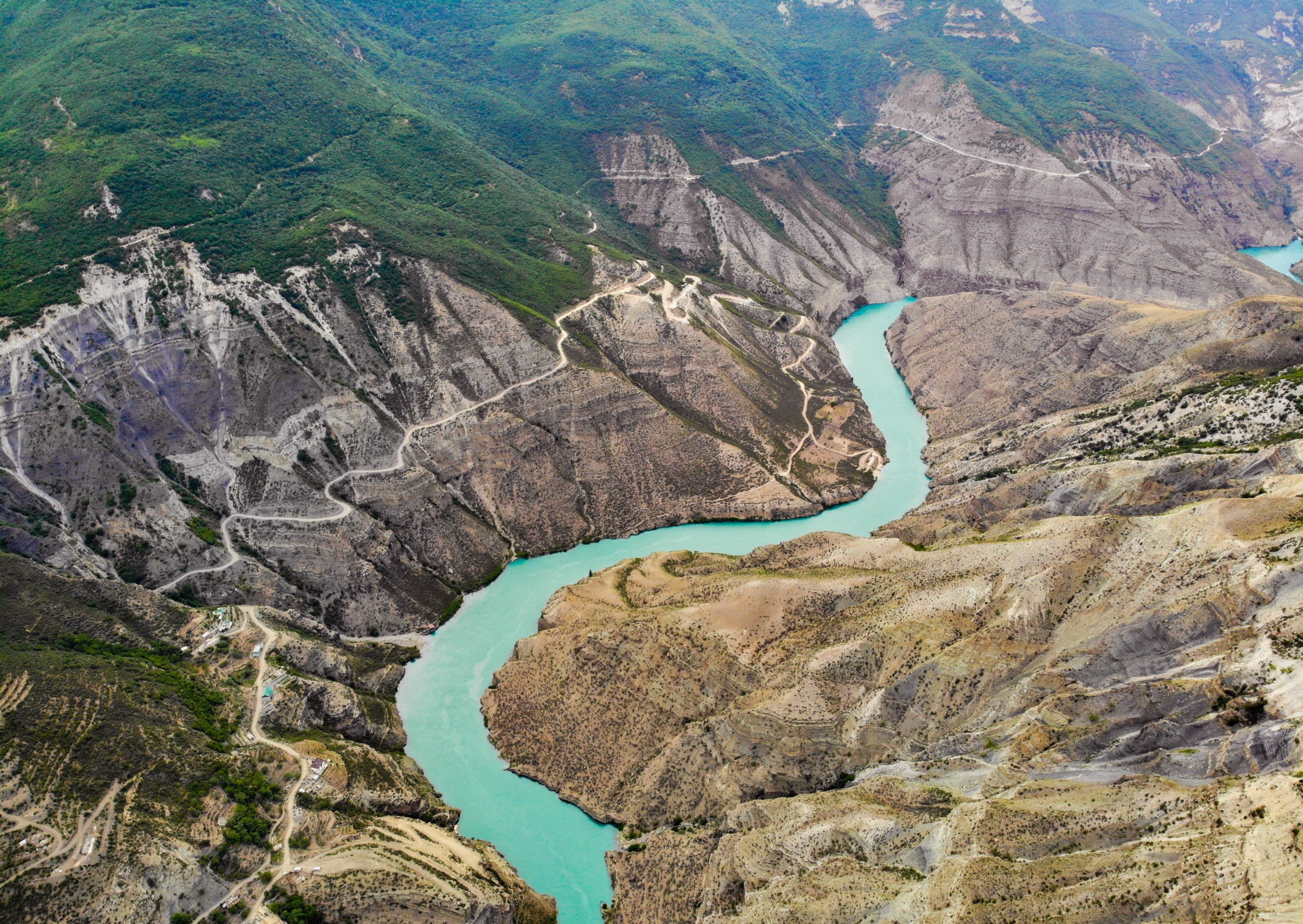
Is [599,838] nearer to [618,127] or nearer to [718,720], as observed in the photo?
[718,720]

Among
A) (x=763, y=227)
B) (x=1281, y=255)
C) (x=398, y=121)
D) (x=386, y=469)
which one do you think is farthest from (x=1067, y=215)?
(x=386, y=469)

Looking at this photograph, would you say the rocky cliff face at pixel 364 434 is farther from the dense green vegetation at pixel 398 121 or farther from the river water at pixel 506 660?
the dense green vegetation at pixel 398 121

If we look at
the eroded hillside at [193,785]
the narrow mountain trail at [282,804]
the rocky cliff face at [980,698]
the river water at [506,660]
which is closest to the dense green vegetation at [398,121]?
the eroded hillside at [193,785]

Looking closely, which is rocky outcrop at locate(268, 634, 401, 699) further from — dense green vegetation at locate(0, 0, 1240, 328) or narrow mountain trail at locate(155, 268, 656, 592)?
dense green vegetation at locate(0, 0, 1240, 328)

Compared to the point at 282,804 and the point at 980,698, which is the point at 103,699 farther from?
the point at 980,698

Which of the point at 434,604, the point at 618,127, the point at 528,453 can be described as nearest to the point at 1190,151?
the point at 618,127
